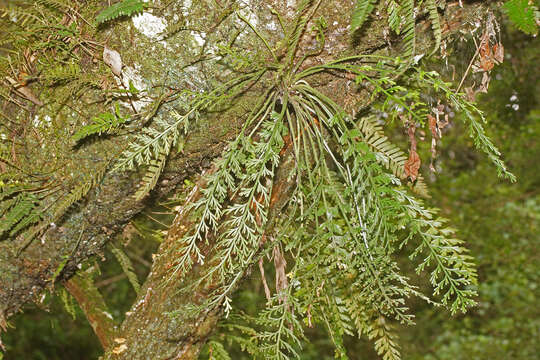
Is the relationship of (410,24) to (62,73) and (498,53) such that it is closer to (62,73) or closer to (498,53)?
(498,53)

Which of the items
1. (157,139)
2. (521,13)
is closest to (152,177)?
(157,139)

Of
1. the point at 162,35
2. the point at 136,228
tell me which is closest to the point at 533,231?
the point at 136,228

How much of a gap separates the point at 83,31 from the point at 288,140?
50 cm

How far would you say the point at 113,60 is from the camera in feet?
3.30

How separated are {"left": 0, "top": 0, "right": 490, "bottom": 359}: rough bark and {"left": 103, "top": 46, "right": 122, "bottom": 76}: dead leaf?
18mm

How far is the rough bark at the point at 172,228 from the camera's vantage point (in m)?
1.00

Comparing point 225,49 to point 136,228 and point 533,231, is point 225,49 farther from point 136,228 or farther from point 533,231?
point 533,231

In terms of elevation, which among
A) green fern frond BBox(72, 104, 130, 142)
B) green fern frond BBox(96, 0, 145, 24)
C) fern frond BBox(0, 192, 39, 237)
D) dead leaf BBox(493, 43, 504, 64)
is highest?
dead leaf BBox(493, 43, 504, 64)

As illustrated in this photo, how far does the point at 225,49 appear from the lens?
94 centimetres

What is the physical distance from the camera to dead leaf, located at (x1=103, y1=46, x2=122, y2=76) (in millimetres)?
1007

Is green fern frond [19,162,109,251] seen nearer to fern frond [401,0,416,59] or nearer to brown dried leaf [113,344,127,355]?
brown dried leaf [113,344,127,355]

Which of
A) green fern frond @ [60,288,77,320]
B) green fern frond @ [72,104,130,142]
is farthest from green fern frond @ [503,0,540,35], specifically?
green fern frond @ [60,288,77,320]

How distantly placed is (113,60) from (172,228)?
396mm

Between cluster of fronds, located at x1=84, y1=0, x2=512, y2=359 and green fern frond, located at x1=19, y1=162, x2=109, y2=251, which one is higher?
cluster of fronds, located at x1=84, y1=0, x2=512, y2=359
